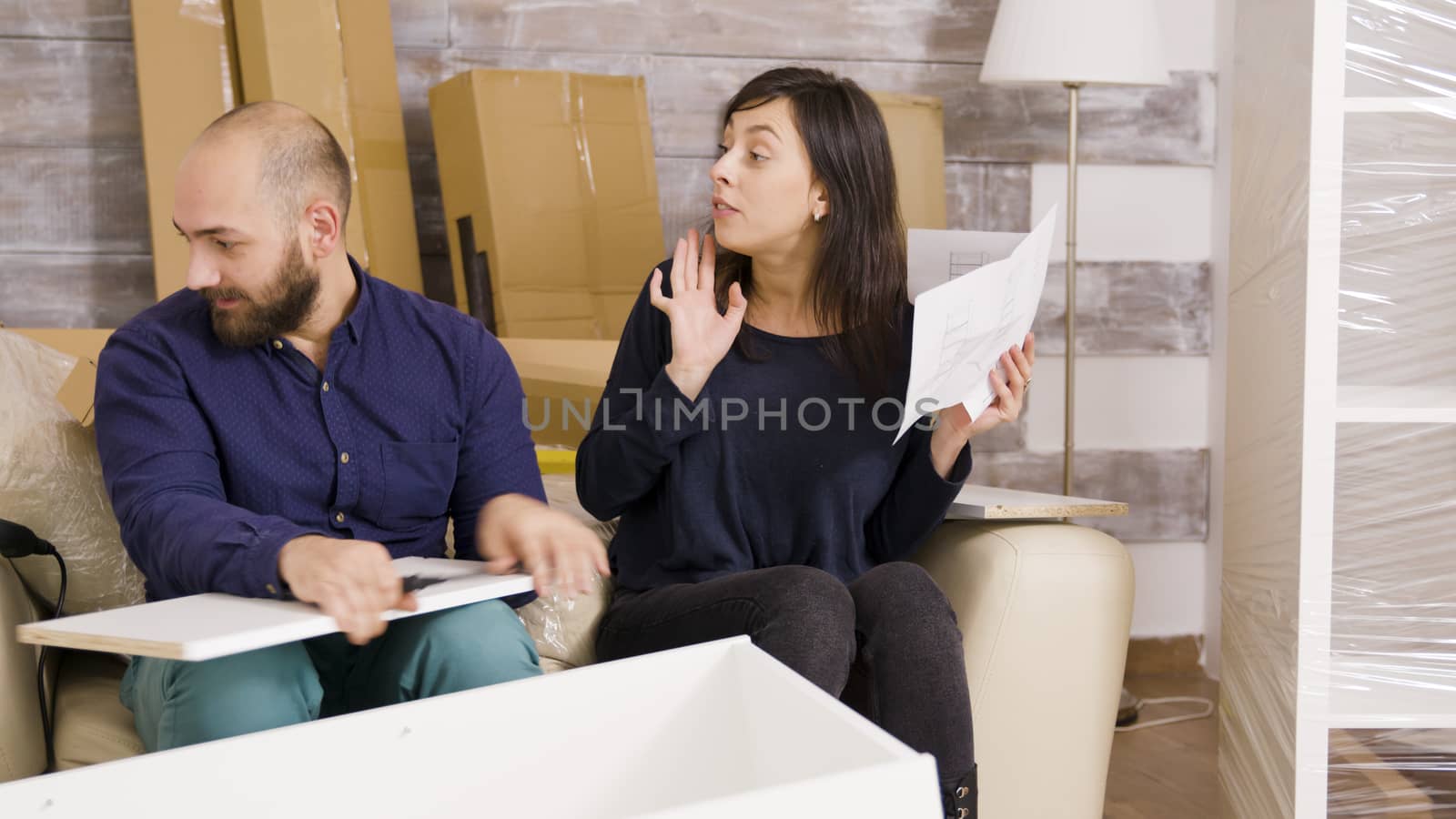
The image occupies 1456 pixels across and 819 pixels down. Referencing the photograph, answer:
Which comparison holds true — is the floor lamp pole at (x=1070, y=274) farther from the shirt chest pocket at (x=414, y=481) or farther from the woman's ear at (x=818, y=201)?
the shirt chest pocket at (x=414, y=481)

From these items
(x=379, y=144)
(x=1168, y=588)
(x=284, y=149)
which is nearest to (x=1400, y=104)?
(x=284, y=149)

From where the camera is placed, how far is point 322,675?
4.27 feet

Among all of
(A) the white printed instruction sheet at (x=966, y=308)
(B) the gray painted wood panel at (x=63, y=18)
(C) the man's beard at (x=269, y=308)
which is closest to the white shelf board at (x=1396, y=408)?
(A) the white printed instruction sheet at (x=966, y=308)

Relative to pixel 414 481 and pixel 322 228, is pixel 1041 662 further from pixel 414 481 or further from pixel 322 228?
pixel 322 228

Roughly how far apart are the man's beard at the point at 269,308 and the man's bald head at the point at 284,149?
51 mm

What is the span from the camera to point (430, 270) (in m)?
2.42

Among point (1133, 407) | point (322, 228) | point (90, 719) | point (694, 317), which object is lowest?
point (90, 719)

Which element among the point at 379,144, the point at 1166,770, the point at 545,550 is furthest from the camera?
the point at 379,144

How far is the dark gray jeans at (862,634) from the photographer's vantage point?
4.28ft

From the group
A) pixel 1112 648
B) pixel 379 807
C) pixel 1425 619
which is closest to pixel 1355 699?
pixel 1425 619

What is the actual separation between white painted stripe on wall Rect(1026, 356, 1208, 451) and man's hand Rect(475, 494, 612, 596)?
1.64 meters

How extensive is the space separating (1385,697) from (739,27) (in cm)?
163

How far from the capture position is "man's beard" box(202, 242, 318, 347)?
1.32 meters

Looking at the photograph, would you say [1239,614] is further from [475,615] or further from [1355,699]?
[475,615]
